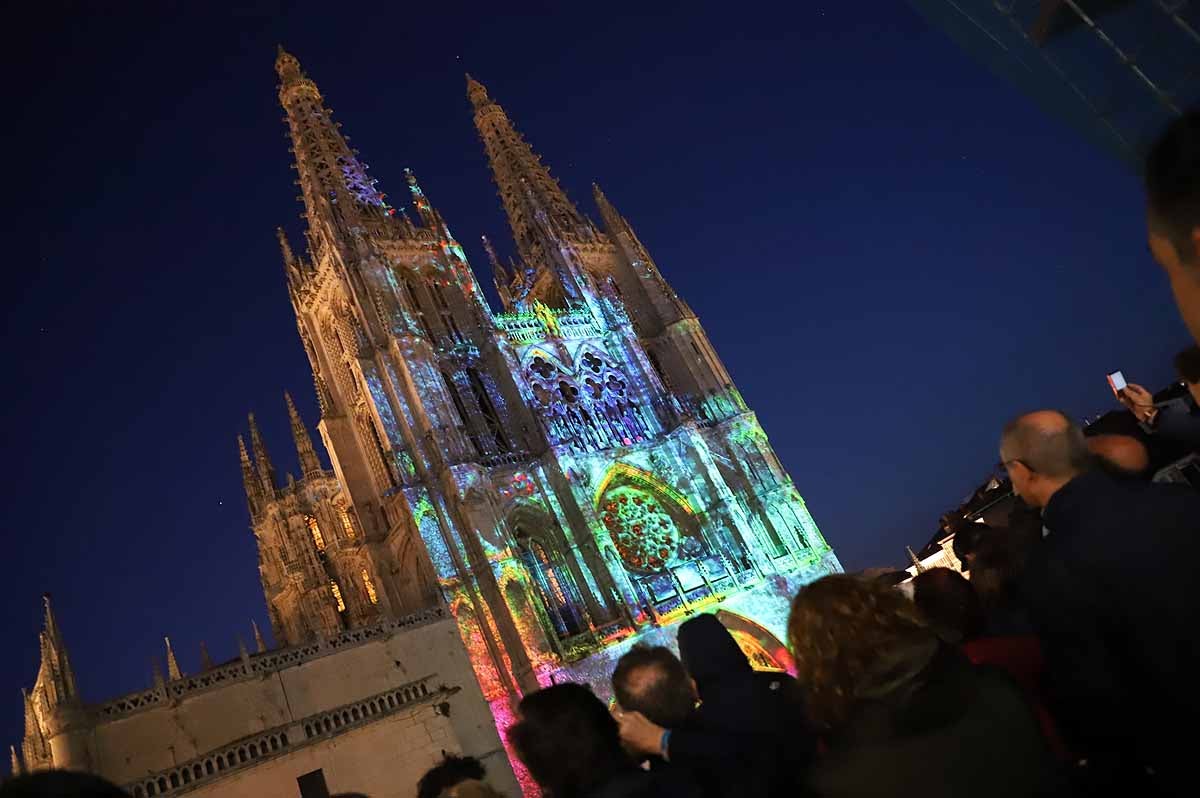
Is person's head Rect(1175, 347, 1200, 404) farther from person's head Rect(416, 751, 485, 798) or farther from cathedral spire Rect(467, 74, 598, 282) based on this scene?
cathedral spire Rect(467, 74, 598, 282)

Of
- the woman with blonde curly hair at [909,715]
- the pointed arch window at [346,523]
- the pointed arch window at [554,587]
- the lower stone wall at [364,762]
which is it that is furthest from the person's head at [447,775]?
the pointed arch window at [346,523]

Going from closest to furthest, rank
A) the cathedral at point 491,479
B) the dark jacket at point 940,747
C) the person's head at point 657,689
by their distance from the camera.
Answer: the dark jacket at point 940,747 → the person's head at point 657,689 → the cathedral at point 491,479

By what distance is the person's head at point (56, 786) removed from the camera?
2268 mm

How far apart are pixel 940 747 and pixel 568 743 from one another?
1548 mm

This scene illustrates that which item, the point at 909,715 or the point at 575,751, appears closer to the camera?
the point at 909,715

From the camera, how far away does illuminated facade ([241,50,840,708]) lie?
85.0ft

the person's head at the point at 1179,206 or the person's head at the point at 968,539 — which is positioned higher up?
the person's head at the point at 1179,206

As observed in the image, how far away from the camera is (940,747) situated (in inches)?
Result: 95.3

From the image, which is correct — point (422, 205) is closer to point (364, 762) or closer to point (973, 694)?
point (364, 762)

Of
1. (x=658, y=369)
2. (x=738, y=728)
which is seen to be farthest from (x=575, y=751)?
(x=658, y=369)

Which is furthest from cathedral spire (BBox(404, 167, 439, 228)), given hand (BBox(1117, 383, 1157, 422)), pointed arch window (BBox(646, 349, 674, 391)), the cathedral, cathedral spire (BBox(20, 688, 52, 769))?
hand (BBox(1117, 383, 1157, 422))

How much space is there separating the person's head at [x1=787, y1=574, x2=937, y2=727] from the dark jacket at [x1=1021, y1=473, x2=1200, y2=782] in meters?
0.60

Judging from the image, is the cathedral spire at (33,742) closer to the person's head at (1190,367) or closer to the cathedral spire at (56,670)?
the cathedral spire at (56,670)

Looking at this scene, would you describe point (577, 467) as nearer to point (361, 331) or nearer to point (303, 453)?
point (361, 331)
